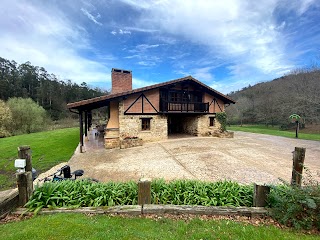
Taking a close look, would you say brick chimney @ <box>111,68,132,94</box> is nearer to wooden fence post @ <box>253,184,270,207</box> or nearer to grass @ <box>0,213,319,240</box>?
grass @ <box>0,213,319,240</box>

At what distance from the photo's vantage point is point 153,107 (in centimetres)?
1199

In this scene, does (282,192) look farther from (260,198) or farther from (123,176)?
(123,176)

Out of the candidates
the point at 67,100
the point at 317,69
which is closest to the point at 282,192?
the point at 317,69

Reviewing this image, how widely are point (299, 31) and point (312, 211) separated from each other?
15.4 m

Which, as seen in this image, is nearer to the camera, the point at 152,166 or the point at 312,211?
the point at 312,211

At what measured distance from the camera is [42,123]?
79.7 ft

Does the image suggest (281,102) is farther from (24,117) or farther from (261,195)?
(24,117)

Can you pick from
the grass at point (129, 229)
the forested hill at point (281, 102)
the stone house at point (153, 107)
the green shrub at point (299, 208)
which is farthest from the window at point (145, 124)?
the forested hill at point (281, 102)

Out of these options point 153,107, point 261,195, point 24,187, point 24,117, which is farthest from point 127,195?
point 24,117

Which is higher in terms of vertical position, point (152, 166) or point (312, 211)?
point (312, 211)

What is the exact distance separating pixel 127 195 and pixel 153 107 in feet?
29.7

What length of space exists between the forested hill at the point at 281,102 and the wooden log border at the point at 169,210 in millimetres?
20998

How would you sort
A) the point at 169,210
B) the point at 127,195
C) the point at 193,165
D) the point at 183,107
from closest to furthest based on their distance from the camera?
the point at 169,210, the point at 127,195, the point at 193,165, the point at 183,107

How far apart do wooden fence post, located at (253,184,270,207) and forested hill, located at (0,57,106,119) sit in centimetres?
4350
